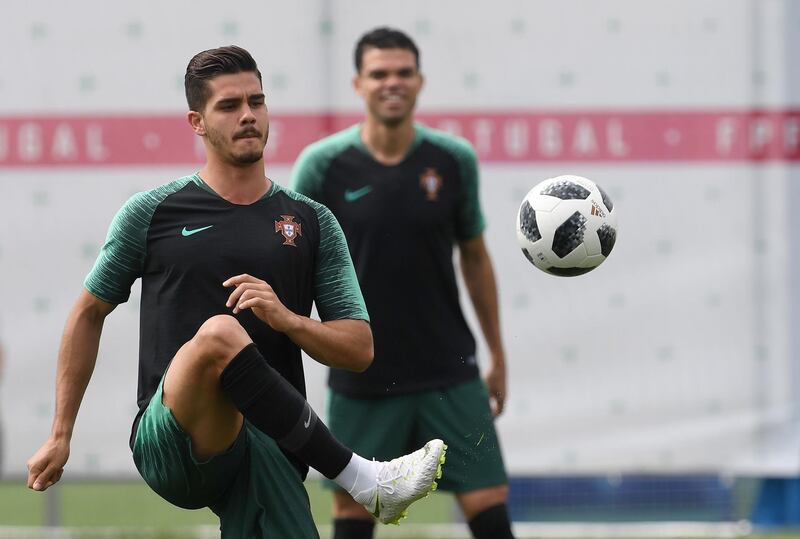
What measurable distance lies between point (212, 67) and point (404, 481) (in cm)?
127

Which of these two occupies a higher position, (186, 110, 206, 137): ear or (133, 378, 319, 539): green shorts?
(186, 110, 206, 137): ear

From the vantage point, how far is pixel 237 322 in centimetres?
377

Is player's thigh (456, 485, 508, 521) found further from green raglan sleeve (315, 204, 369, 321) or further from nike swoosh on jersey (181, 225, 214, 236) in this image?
nike swoosh on jersey (181, 225, 214, 236)

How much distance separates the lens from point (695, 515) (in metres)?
7.32

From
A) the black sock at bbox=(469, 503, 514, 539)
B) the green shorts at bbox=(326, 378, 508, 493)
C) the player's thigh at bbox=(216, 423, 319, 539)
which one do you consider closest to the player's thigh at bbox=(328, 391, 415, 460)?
the green shorts at bbox=(326, 378, 508, 493)

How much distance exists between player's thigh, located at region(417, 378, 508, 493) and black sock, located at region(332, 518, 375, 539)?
31 centimetres

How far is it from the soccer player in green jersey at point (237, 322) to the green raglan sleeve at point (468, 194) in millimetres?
1343

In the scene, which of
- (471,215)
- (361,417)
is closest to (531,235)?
(471,215)

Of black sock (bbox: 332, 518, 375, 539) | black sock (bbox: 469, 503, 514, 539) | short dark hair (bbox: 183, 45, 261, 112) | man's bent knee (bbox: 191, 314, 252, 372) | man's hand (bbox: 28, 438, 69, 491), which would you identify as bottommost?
black sock (bbox: 332, 518, 375, 539)

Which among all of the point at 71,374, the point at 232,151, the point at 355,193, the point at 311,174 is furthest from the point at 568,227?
the point at 71,374

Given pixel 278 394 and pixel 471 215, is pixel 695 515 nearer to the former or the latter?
pixel 471 215

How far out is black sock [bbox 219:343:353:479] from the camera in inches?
146

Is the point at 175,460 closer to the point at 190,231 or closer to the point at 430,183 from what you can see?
the point at 190,231

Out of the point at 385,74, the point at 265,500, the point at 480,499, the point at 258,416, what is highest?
the point at 385,74
